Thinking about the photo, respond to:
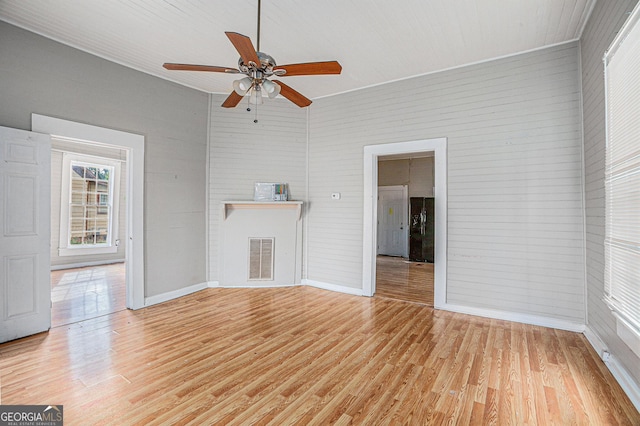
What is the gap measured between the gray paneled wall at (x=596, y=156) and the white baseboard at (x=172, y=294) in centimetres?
502

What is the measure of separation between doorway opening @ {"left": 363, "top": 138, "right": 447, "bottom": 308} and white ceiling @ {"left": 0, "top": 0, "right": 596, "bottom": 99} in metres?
1.09

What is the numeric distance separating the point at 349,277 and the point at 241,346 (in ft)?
7.72

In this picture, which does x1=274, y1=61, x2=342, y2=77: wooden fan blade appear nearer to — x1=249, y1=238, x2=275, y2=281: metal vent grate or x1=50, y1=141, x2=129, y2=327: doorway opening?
x1=249, y1=238, x2=275, y2=281: metal vent grate

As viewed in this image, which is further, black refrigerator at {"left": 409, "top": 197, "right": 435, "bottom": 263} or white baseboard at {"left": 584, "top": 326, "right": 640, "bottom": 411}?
black refrigerator at {"left": 409, "top": 197, "right": 435, "bottom": 263}

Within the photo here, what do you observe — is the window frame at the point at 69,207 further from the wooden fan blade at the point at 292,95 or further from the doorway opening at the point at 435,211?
the doorway opening at the point at 435,211

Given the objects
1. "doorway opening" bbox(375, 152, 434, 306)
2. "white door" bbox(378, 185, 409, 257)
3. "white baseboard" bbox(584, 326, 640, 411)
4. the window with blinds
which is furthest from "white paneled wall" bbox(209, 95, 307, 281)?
"white door" bbox(378, 185, 409, 257)

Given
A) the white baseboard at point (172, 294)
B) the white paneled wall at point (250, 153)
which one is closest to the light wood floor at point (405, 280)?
the white paneled wall at point (250, 153)

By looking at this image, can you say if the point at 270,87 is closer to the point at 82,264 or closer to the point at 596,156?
the point at 596,156

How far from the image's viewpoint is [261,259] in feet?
16.8

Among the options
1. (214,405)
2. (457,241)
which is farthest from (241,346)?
(457,241)

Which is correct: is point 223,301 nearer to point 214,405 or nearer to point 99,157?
point 214,405

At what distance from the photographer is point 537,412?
6.46 feet

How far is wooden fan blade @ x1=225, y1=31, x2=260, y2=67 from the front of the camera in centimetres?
201

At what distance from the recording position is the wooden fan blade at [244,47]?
6.58ft
